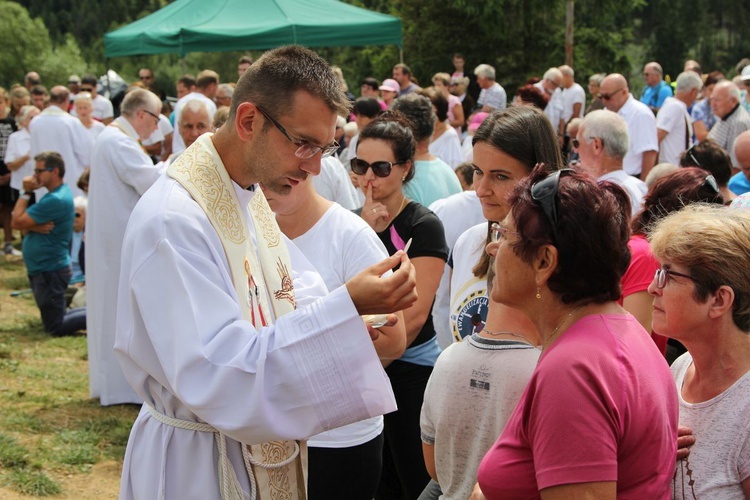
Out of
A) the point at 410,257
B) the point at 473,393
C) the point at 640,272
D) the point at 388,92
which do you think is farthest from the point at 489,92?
the point at 473,393

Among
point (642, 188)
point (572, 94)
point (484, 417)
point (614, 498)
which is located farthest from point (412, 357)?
point (572, 94)

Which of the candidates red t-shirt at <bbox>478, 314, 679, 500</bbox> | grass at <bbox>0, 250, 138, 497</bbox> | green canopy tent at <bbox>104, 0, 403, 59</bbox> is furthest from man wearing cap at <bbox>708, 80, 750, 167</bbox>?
red t-shirt at <bbox>478, 314, 679, 500</bbox>

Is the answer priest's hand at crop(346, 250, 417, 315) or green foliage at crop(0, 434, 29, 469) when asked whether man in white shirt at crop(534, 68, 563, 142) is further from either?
priest's hand at crop(346, 250, 417, 315)

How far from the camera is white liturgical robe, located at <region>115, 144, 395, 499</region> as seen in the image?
2.14 meters

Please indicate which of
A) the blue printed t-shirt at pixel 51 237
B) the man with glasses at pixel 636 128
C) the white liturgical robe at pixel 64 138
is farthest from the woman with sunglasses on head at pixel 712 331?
the white liturgical robe at pixel 64 138

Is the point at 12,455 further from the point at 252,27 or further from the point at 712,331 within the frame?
the point at 252,27

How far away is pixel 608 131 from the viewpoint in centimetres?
520

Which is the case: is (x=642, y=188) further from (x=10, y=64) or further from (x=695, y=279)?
(x=10, y=64)

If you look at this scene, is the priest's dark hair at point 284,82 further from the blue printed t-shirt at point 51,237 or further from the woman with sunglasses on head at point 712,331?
the blue printed t-shirt at point 51,237

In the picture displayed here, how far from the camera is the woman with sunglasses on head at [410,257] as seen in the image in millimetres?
3756

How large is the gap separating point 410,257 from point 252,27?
8.51 m

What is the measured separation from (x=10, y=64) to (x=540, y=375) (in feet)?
114

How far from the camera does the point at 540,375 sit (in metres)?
1.88

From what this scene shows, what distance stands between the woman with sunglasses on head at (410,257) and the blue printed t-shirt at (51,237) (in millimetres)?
5130
